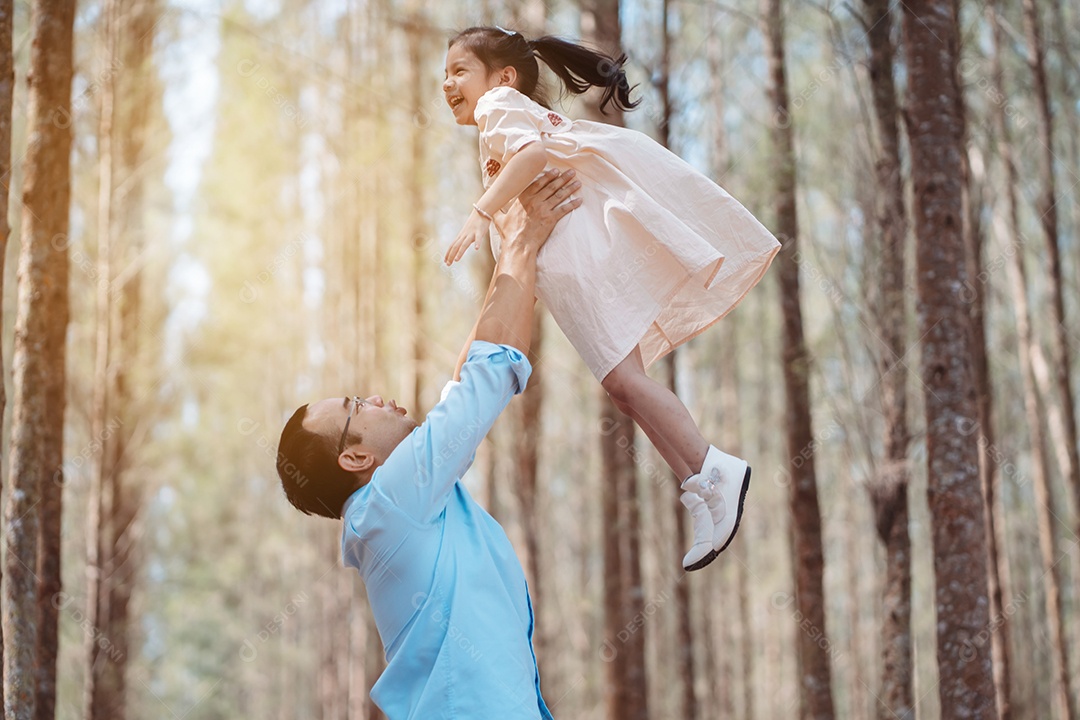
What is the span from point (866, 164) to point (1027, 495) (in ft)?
63.6

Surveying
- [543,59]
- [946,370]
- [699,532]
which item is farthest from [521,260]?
[946,370]

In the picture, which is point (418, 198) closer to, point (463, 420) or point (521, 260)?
point (521, 260)

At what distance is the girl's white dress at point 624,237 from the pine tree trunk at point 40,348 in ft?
7.45

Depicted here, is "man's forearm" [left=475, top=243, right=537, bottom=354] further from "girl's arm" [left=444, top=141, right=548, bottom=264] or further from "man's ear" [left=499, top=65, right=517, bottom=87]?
"man's ear" [left=499, top=65, right=517, bottom=87]

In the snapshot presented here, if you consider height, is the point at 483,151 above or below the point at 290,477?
above

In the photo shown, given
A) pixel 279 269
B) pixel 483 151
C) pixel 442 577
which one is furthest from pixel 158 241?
pixel 442 577

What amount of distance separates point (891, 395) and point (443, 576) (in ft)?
15.9

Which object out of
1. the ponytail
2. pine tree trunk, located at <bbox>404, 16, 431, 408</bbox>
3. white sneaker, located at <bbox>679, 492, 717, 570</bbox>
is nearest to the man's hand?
the ponytail

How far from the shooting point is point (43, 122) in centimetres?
439

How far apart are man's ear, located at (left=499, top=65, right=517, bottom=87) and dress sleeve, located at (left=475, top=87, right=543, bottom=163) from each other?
0.45 feet

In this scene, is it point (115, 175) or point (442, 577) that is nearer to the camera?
point (442, 577)

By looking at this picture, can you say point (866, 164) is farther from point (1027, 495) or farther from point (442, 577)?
point (1027, 495)

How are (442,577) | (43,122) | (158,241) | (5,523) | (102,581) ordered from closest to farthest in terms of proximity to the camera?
1. (442,577)
2. (5,523)
3. (43,122)
4. (102,581)
5. (158,241)

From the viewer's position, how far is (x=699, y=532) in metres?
2.59
